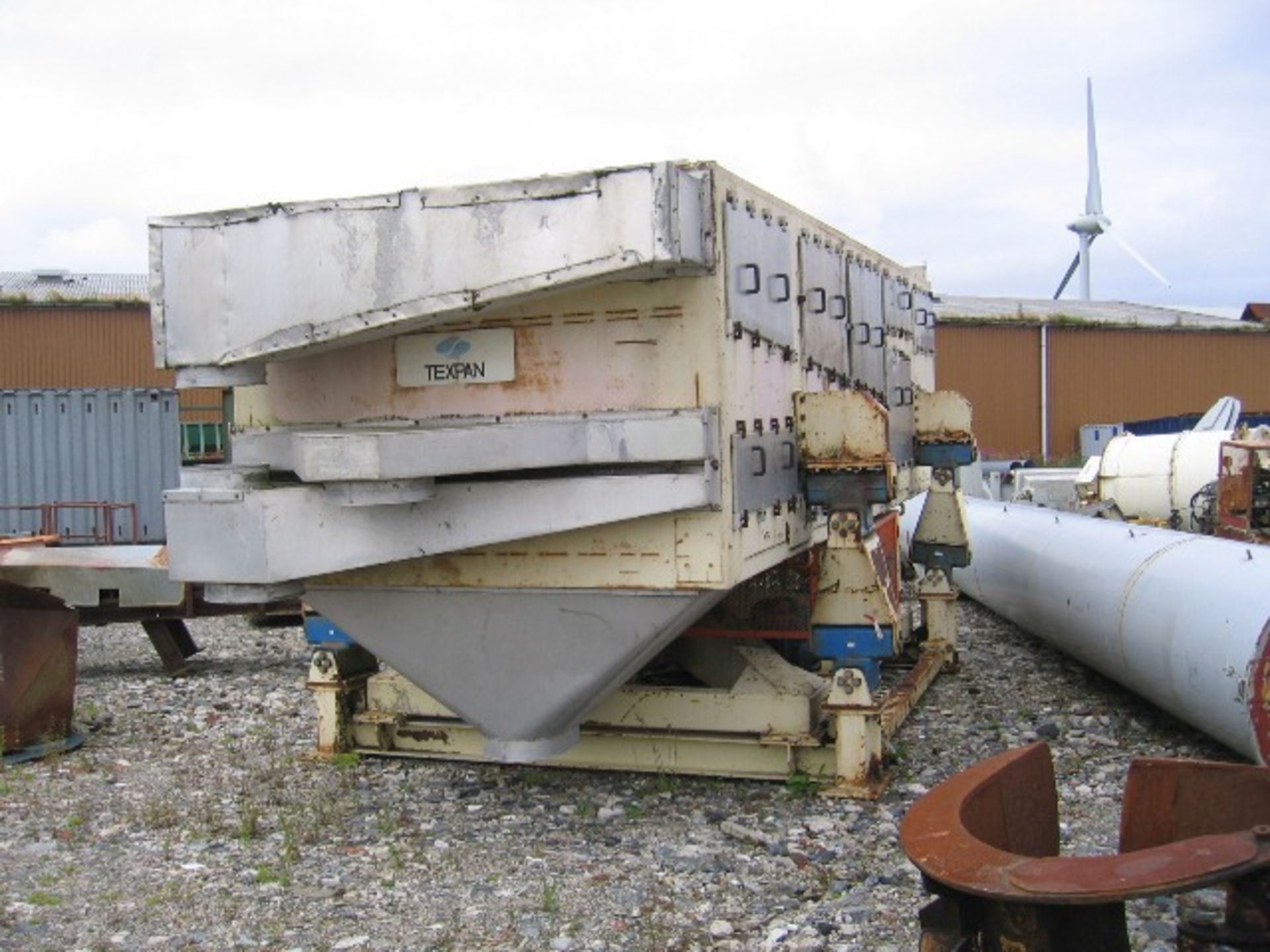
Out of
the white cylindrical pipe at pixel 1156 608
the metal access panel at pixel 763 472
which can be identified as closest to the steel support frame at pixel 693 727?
the metal access panel at pixel 763 472

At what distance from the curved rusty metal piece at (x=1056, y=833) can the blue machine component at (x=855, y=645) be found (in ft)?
5.21

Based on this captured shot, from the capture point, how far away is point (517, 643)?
5.05 m

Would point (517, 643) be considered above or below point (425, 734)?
above

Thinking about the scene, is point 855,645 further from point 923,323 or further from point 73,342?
point 73,342

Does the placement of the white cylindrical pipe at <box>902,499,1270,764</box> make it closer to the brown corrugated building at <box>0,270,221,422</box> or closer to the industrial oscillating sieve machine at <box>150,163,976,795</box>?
the industrial oscillating sieve machine at <box>150,163,976,795</box>

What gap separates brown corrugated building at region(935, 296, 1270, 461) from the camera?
27562 mm

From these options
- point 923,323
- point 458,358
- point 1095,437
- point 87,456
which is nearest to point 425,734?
point 458,358

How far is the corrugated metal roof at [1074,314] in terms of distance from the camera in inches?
1115

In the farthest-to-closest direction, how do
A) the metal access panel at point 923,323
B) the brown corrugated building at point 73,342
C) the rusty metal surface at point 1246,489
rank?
1. the brown corrugated building at point 73,342
2. the rusty metal surface at point 1246,489
3. the metal access panel at point 923,323

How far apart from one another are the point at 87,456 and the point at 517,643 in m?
12.4

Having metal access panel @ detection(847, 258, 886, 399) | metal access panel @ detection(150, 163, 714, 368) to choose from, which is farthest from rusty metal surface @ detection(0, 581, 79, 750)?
metal access panel @ detection(847, 258, 886, 399)

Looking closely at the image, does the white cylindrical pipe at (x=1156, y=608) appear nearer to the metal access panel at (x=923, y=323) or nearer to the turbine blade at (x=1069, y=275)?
the metal access panel at (x=923, y=323)

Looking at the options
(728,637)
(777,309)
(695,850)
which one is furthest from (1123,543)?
(695,850)

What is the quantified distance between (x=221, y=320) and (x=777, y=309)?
2218 mm
